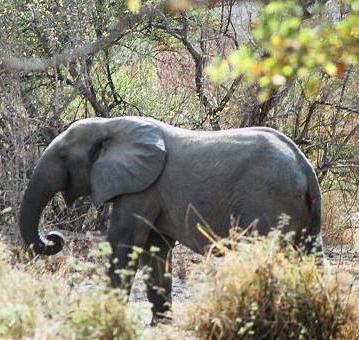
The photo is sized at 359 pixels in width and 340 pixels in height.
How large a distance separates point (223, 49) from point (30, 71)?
2.25 metres

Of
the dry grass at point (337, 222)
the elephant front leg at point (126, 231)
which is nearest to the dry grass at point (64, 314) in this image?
the elephant front leg at point (126, 231)

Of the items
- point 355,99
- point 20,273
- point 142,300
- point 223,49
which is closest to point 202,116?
point 223,49

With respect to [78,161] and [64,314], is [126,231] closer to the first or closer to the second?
[78,161]

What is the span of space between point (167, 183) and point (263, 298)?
2394 millimetres

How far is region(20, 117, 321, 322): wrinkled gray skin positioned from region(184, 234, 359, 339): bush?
1630 mm

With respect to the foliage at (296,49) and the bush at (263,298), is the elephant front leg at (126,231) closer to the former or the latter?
the bush at (263,298)

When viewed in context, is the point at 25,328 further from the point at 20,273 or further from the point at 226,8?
the point at 226,8

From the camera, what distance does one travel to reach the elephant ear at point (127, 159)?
9.17 meters

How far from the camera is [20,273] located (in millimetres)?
7578

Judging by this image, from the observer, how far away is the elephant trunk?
951 centimetres

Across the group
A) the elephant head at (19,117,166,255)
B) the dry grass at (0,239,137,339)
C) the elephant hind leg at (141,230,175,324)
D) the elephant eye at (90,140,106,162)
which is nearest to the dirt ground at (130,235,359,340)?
the elephant hind leg at (141,230,175,324)

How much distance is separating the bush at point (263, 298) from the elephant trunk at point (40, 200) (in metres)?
2.73

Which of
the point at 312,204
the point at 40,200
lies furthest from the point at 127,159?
the point at 312,204

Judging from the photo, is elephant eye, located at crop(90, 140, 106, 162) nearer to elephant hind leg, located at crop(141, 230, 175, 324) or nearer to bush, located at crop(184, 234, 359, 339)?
elephant hind leg, located at crop(141, 230, 175, 324)
